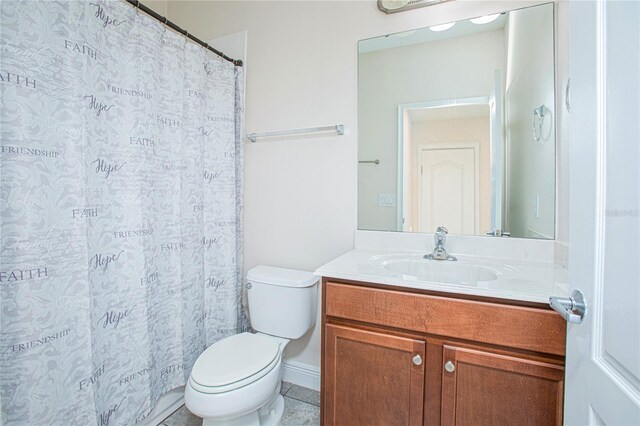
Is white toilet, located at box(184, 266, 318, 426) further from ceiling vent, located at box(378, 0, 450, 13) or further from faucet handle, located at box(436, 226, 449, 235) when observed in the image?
ceiling vent, located at box(378, 0, 450, 13)

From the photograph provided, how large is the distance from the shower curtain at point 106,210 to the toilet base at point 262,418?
1.16 ft

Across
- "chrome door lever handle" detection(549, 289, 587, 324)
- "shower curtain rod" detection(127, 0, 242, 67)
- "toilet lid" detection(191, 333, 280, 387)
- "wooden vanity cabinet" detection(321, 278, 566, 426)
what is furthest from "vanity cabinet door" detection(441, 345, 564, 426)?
"shower curtain rod" detection(127, 0, 242, 67)

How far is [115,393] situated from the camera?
122cm

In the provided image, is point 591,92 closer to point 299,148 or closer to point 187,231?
point 299,148

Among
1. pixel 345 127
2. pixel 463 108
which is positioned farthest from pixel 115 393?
pixel 463 108

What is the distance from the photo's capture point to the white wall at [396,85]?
4.60 feet

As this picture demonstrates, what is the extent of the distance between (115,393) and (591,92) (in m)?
1.80

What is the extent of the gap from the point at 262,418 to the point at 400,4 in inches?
86.3

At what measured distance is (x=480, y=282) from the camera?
3.36 feet

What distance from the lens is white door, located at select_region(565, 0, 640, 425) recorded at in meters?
0.50

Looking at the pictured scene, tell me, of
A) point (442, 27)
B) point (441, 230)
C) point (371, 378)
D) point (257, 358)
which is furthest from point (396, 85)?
point (257, 358)

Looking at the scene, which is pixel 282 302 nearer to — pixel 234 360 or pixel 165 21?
pixel 234 360

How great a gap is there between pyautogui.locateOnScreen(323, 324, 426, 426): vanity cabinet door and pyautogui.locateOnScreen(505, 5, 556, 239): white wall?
2.56ft

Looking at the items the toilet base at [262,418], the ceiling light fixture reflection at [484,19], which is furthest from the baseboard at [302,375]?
the ceiling light fixture reflection at [484,19]
